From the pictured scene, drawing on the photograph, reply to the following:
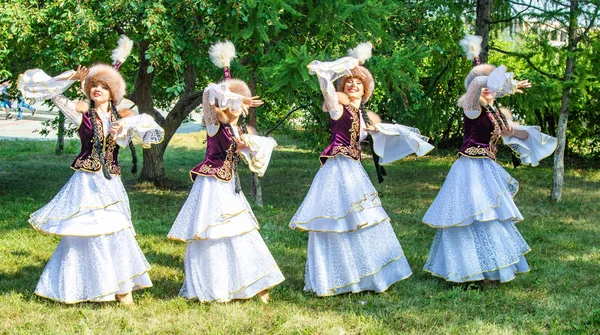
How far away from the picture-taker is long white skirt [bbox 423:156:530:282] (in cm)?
658

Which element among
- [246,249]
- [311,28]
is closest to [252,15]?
[311,28]

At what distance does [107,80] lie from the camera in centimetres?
620

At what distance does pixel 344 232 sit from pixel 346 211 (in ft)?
0.72

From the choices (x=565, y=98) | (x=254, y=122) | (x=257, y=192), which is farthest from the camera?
(x=565, y=98)

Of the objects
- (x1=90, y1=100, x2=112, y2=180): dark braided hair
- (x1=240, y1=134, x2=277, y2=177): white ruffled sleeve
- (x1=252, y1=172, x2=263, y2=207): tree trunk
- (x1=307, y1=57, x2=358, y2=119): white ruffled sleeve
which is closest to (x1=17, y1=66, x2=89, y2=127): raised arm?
(x1=90, y1=100, x2=112, y2=180): dark braided hair

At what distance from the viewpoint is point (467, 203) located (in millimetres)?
6621

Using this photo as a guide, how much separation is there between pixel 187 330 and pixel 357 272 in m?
1.73

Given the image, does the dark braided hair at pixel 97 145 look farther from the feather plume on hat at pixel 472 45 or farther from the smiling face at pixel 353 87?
the feather plume on hat at pixel 472 45

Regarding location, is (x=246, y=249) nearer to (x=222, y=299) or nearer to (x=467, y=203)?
(x=222, y=299)

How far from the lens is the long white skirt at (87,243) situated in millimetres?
6012

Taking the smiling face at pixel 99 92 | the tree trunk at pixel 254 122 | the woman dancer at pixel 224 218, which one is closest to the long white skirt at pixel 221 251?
the woman dancer at pixel 224 218

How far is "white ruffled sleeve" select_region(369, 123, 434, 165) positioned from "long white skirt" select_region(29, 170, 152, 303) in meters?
2.52

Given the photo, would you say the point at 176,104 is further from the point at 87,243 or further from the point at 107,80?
the point at 87,243

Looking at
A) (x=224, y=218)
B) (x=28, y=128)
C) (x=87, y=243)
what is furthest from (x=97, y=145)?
(x=28, y=128)
